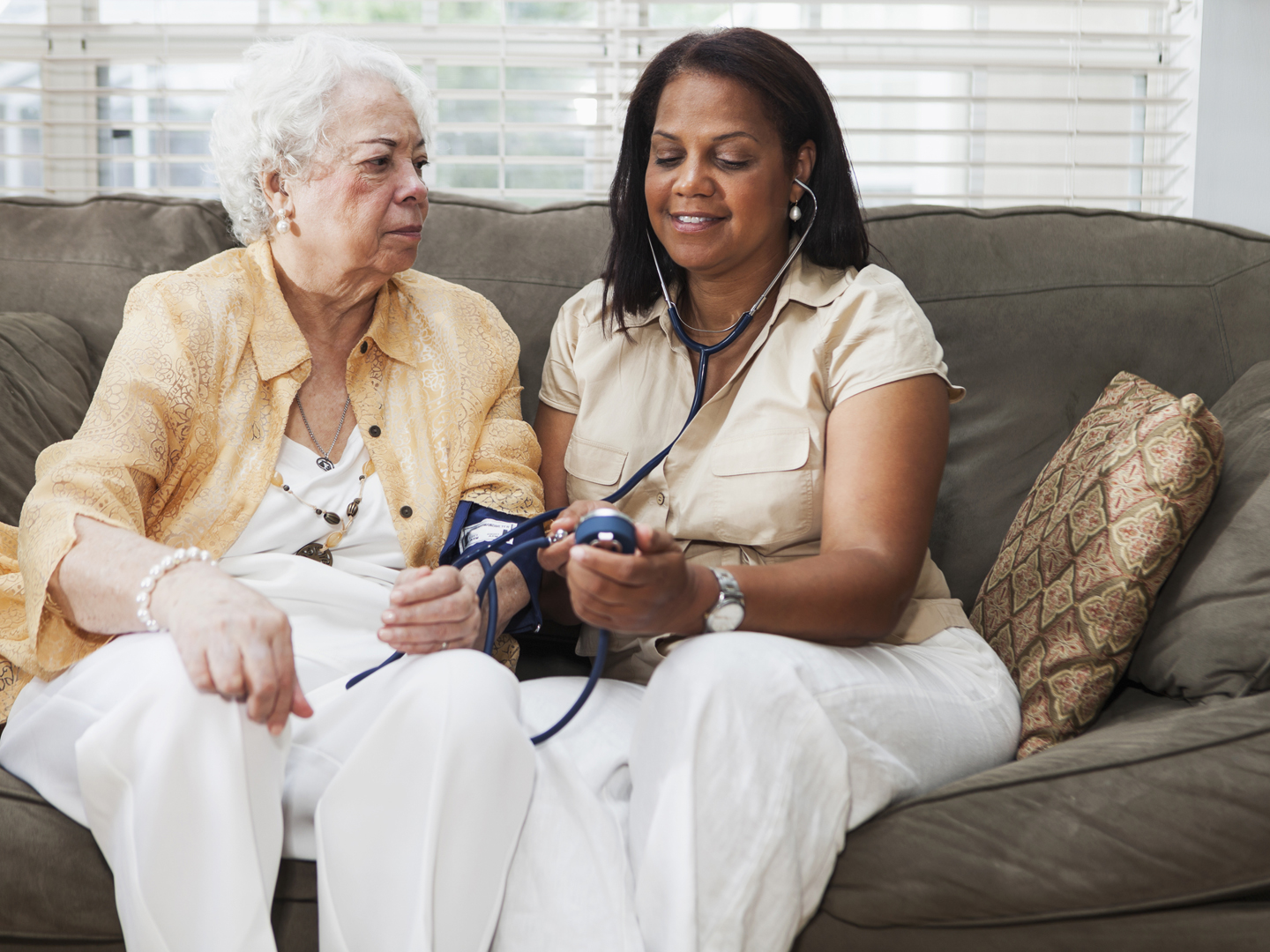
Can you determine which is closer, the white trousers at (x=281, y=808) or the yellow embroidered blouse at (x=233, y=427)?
the white trousers at (x=281, y=808)

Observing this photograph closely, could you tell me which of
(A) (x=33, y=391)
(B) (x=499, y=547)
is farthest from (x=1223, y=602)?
(A) (x=33, y=391)

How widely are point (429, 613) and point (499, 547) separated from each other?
0.76ft

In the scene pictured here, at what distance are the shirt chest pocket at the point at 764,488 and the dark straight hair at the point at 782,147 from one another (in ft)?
0.96

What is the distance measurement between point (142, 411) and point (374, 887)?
0.66 m

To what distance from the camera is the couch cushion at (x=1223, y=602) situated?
1256mm

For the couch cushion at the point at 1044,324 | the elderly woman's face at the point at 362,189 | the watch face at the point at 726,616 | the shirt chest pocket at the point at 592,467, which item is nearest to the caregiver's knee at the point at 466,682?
the watch face at the point at 726,616

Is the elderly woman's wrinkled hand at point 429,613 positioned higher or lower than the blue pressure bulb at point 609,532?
lower

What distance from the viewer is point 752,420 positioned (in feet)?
4.73

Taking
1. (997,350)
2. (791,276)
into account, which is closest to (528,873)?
(791,276)

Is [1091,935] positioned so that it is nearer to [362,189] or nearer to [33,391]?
[362,189]

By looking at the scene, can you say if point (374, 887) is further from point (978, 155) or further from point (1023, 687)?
point (978, 155)

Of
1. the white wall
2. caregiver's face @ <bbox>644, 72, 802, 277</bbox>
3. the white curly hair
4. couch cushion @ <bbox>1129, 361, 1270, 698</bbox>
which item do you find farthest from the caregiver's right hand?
the white wall

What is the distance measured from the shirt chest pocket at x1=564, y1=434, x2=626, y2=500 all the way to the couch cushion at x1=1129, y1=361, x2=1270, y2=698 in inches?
29.5

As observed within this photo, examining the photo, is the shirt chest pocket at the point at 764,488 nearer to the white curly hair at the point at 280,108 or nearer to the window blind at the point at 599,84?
the white curly hair at the point at 280,108
